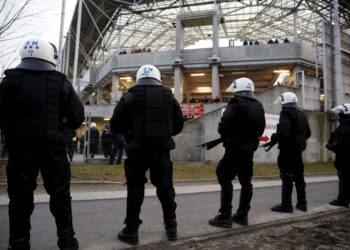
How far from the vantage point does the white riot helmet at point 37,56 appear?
3.25 meters

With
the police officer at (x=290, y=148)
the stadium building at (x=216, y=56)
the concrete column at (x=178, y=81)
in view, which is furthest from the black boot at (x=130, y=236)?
the concrete column at (x=178, y=81)

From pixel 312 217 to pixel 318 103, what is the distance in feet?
53.6

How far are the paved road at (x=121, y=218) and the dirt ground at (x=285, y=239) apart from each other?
30 cm

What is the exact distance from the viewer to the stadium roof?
3206 cm

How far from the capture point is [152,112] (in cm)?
385

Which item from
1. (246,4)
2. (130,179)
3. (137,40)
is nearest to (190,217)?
(130,179)

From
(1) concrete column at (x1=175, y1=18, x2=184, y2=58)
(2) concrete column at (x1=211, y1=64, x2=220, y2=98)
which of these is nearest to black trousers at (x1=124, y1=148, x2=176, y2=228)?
(2) concrete column at (x1=211, y1=64, x2=220, y2=98)

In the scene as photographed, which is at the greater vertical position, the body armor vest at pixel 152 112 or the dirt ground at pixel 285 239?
the body armor vest at pixel 152 112

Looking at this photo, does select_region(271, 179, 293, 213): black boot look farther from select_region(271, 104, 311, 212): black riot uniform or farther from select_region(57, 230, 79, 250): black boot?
select_region(57, 230, 79, 250): black boot

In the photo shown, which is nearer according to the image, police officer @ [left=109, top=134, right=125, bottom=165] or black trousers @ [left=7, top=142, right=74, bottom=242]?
black trousers @ [left=7, top=142, right=74, bottom=242]

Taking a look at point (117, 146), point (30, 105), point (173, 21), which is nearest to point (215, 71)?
point (173, 21)

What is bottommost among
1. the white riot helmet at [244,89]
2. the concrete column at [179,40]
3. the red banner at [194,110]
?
the white riot helmet at [244,89]

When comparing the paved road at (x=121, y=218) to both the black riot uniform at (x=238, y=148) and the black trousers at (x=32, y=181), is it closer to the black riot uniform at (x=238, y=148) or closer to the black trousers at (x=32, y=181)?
the black riot uniform at (x=238, y=148)

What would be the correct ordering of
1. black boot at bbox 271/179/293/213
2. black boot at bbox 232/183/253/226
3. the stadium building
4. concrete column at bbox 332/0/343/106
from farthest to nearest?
concrete column at bbox 332/0/343/106, the stadium building, black boot at bbox 271/179/293/213, black boot at bbox 232/183/253/226
